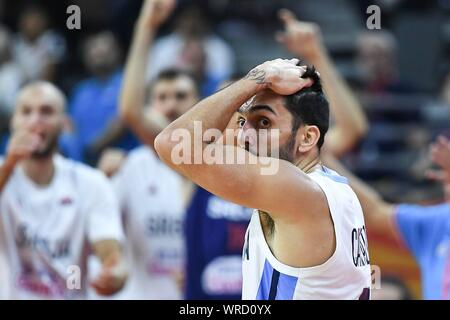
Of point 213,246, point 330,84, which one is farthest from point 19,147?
point 330,84

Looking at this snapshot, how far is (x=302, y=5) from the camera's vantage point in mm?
14086

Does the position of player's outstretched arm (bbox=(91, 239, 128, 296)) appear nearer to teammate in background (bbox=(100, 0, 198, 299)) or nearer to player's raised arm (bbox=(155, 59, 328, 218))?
teammate in background (bbox=(100, 0, 198, 299))

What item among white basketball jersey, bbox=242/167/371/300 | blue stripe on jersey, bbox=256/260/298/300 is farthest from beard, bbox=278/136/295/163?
blue stripe on jersey, bbox=256/260/298/300

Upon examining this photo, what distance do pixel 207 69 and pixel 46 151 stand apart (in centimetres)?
513

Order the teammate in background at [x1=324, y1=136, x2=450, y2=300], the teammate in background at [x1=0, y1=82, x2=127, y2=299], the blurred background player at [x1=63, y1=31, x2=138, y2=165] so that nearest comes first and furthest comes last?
1. the teammate in background at [x1=324, y1=136, x2=450, y2=300]
2. the teammate in background at [x1=0, y1=82, x2=127, y2=299]
3. the blurred background player at [x1=63, y1=31, x2=138, y2=165]

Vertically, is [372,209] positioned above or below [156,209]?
above

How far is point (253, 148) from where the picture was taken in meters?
4.42

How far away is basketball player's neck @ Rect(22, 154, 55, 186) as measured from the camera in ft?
23.8

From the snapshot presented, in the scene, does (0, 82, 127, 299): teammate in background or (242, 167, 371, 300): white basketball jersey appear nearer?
(242, 167, 371, 300): white basketball jersey

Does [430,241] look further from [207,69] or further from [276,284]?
[207,69]

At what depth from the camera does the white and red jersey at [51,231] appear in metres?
7.03
